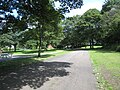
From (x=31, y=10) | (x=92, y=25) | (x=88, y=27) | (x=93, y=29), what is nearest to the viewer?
(x=31, y=10)

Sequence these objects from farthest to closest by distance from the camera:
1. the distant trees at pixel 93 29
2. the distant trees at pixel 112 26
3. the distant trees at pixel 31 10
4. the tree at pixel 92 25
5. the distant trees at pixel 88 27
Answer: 1. the distant trees at pixel 88 27
2. the tree at pixel 92 25
3. the distant trees at pixel 93 29
4. the distant trees at pixel 112 26
5. the distant trees at pixel 31 10

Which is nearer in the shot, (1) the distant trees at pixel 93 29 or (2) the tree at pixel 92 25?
(1) the distant trees at pixel 93 29

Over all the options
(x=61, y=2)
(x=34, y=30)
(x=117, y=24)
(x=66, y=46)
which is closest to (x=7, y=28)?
(x=61, y=2)

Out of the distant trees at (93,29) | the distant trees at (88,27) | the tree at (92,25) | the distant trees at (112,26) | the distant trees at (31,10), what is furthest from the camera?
the distant trees at (88,27)

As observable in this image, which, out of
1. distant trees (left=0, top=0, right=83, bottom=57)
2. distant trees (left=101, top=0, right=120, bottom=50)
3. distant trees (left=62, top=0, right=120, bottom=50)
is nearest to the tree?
distant trees (left=62, top=0, right=120, bottom=50)

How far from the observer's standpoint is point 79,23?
6725 cm

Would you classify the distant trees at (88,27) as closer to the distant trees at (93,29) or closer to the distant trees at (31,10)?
the distant trees at (93,29)

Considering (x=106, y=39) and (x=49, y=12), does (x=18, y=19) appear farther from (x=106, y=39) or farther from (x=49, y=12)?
(x=106, y=39)

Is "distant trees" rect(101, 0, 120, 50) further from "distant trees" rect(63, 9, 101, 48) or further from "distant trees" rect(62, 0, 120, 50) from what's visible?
"distant trees" rect(63, 9, 101, 48)

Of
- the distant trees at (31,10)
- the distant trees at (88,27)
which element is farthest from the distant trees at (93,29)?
the distant trees at (31,10)

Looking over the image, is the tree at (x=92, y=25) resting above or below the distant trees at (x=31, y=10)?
above

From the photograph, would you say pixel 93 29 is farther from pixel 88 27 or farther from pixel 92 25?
pixel 88 27

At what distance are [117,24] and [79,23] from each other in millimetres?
21452

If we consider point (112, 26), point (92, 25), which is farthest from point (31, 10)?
point (92, 25)
